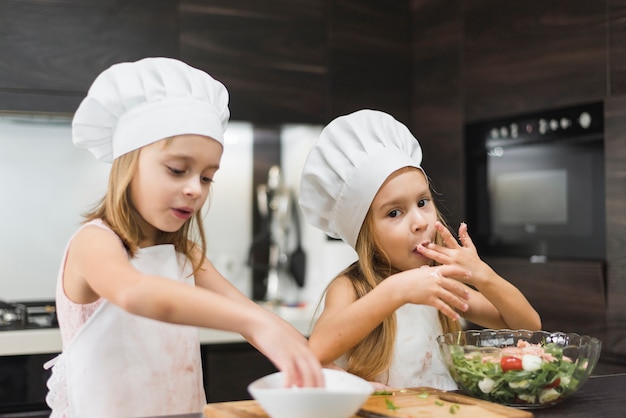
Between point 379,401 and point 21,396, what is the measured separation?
1.43 metres

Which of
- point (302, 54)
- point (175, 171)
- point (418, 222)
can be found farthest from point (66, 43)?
point (418, 222)

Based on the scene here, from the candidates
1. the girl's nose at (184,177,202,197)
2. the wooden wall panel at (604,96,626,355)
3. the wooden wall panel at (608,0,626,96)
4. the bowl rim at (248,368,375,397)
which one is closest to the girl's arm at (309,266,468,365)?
the bowl rim at (248,368,375,397)

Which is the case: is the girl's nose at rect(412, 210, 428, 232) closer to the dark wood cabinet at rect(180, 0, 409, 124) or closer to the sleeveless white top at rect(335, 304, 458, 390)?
the sleeveless white top at rect(335, 304, 458, 390)

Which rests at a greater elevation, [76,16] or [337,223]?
[76,16]

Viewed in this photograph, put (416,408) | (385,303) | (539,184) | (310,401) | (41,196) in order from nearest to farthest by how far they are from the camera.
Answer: (310,401) → (416,408) → (385,303) → (539,184) → (41,196)

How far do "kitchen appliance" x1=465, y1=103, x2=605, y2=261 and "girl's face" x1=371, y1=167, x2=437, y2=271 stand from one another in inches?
37.8

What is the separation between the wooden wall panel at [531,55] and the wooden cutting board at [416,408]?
1398mm

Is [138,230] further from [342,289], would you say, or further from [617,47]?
[617,47]

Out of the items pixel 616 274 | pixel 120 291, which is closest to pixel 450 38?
pixel 616 274

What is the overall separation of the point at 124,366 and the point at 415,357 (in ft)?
1.73

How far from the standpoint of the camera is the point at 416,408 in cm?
103

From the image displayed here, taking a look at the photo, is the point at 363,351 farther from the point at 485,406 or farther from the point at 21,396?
the point at 21,396

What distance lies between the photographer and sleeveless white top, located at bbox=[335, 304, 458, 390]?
4.55ft

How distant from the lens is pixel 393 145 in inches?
58.2
